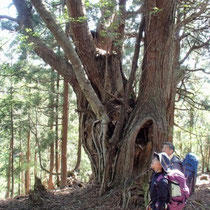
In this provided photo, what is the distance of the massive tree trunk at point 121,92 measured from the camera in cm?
577

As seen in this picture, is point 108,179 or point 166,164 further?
point 108,179

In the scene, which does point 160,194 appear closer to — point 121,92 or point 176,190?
point 176,190

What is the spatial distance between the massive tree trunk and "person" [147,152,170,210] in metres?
2.34

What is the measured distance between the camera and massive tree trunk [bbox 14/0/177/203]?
5.77 m

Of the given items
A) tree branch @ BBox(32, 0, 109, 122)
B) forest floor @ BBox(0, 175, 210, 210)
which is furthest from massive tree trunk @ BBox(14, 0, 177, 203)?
forest floor @ BBox(0, 175, 210, 210)

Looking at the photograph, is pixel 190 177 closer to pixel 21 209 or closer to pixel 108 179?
pixel 108 179

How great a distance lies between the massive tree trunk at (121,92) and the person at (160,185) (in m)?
2.34

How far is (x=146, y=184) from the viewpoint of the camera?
219 inches

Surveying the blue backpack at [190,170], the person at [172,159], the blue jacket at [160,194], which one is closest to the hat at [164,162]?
the blue jacket at [160,194]

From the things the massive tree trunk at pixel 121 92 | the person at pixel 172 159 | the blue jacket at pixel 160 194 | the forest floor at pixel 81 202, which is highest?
the massive tree trunk at pixel 121 92

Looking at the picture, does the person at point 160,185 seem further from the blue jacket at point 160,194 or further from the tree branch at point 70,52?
the tree branch at point 70,52

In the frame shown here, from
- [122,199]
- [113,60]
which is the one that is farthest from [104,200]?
[113,60]

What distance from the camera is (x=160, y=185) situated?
321cm

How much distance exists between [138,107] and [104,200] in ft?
7.08
